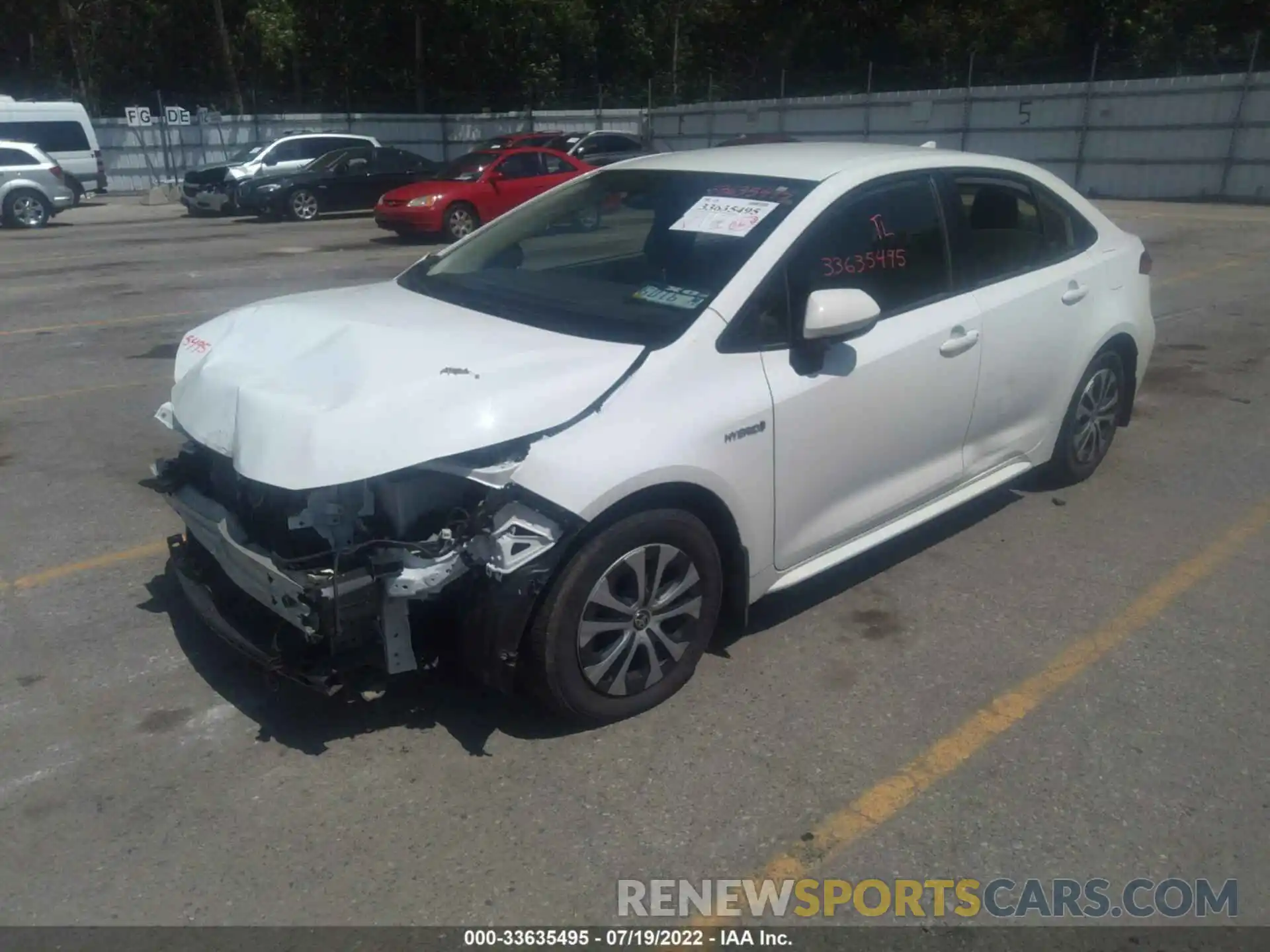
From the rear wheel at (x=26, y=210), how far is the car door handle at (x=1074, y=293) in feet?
70.5

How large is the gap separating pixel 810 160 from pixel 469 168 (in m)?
15.3

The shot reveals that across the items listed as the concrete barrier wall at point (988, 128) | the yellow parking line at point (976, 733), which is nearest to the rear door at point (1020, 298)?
the yellow parking line at point (976, 733)

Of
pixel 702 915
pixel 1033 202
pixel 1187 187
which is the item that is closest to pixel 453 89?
pixel 1187 187

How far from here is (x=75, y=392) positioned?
25.4ft

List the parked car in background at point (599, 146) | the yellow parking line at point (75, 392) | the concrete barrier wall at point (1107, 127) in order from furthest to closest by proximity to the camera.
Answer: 1. the parked car in background at point (599, 146)
2. the concrete barrier wall at point (1107, 127)
3. the yellow parking line at point (75, 392)

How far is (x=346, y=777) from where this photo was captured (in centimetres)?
333

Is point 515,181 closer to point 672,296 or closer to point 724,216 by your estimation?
point 724,216

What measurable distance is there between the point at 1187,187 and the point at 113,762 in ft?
81.9

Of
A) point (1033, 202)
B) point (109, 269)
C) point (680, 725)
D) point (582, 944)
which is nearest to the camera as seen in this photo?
point (582, 944)

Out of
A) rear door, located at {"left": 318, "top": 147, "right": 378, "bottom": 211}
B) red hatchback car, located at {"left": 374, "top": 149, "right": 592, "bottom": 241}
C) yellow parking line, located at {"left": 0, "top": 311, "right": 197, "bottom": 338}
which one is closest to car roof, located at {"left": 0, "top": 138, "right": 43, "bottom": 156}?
rear door, located at {"left": 318, "top": 147, "right": 378, "bottom": 211}

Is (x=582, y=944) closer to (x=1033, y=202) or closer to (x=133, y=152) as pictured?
(x=1033, y=202)

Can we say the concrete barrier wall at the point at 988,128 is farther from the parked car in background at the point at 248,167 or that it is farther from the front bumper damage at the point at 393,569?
the front bumper damage at the point at 393,569

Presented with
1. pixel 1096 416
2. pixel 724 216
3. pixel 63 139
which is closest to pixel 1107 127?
pixel 1096 416

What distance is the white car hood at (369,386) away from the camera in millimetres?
3139
